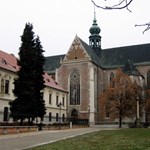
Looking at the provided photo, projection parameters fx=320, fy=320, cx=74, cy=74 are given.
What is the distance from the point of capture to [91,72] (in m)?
60.7

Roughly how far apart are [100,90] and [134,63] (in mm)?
9123

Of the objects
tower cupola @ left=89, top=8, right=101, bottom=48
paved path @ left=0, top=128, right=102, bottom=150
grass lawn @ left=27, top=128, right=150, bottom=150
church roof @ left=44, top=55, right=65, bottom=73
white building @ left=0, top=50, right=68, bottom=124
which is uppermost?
tower cupola @ left=89, top=8, right=101, bottom=48

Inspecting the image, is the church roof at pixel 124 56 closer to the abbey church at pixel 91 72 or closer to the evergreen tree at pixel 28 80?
the abbey church at pixel 91 72

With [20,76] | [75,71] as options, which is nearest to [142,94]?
[75,71]

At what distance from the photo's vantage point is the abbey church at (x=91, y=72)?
198 feet


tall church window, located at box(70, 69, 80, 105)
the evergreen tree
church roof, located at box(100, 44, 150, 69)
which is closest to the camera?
the evergreen tree

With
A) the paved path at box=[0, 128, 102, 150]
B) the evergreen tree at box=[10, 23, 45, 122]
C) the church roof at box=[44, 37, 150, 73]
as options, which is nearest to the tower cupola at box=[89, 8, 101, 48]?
the church roof at box=[44, 37, 150, 73]

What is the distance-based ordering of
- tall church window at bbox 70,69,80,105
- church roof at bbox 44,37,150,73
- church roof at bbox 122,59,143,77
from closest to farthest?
1. church roof at bbox 122,59,143,77
2. tall church window at bbox 70,69,80,105
3. church roof at bbox 44,37,150,73

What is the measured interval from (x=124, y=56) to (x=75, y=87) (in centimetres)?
1372

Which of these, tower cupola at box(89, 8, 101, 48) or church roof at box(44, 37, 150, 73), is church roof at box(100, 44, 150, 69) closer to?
church roof at box(44, 37, 150, 73)

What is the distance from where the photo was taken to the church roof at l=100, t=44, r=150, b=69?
6588 centimetres

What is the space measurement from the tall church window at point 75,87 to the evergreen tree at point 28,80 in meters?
26.0

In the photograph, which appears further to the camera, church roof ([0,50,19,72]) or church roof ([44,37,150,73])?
church roof ([44,37,150,73])

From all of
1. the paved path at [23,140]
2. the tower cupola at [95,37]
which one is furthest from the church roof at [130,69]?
the paved path at [23,140]
